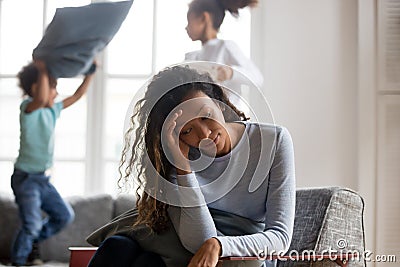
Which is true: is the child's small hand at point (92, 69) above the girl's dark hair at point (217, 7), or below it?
below

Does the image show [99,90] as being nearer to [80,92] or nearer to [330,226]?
[80,92]

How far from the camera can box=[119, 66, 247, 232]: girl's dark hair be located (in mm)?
1771

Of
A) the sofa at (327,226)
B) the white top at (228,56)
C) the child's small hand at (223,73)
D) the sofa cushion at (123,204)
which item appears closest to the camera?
the sofa at (327,226)

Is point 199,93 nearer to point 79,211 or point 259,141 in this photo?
point 259,141

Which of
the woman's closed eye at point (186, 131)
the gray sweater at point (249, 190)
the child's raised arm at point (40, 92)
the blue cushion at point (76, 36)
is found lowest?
the gray sweater at point (249, 190)

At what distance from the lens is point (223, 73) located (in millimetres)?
2287

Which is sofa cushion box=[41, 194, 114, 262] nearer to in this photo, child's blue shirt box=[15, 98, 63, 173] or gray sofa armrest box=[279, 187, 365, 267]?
child's blue shirt box=[15, 98, 63, 173]

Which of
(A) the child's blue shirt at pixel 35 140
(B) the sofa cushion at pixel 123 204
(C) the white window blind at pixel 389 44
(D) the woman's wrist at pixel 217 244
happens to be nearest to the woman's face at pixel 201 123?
(D) the woman's wrist at pixel 217 244

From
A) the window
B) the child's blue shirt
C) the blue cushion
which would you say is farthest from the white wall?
the child's blue shirt

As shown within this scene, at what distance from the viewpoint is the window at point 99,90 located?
11.3 feet

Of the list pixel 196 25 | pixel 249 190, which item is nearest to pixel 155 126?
pixel 249 190

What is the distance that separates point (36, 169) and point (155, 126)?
1.47 m

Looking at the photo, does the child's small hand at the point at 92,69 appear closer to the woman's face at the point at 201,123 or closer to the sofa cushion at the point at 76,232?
the sofa cushion at the point at 76,232

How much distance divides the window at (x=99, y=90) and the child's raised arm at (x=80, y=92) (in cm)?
9
